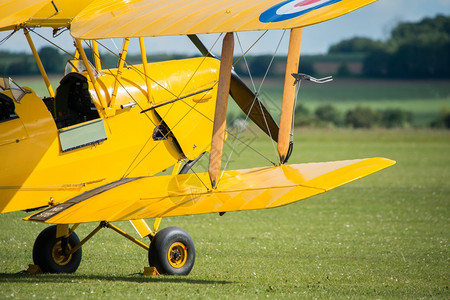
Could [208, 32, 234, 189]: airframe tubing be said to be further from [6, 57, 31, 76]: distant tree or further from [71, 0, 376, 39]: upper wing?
[6, 57, 31, 76]: distant tree

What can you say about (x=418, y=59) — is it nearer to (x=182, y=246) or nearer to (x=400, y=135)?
(x=400, y=135)

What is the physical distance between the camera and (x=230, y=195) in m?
7.33

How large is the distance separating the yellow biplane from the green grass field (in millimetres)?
671

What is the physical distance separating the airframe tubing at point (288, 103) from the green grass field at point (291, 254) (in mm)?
1157

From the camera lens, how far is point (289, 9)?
23.5ft

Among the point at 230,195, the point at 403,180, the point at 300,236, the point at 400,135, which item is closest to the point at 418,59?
the point at 400,135

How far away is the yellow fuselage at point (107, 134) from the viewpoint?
7.61 meters

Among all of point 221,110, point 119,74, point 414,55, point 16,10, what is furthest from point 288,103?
point 414,55

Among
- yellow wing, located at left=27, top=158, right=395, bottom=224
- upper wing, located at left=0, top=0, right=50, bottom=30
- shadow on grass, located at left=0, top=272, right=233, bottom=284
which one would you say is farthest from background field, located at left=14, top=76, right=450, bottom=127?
yellow wing, located at left=27, top=158, right=395, bottom=224

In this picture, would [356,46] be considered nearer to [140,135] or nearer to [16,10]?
[16,10]

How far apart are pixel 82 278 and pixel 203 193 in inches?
69.5

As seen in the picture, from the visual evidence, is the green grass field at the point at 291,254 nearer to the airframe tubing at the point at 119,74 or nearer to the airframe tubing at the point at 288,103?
the airframe tubing at the point at 288,103

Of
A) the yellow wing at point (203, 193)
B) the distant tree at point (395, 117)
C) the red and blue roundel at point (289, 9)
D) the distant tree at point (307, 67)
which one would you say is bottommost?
the distant tree at point (395, 117)

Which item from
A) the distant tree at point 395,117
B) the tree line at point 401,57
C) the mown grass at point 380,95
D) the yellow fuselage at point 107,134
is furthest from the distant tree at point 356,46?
the yellow fuselage at point 107,134
